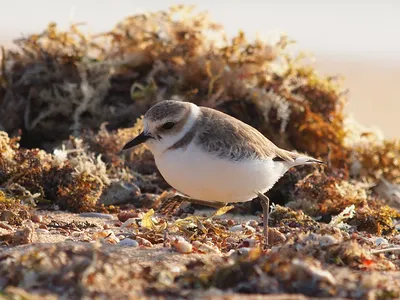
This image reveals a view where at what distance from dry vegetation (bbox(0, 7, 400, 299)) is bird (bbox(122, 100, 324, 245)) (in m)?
0.34

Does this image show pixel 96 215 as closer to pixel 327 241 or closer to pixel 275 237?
pixel 275 237

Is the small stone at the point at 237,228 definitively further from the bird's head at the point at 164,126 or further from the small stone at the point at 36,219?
the small stone at the point at 36,219

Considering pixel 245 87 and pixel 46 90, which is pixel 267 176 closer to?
pixel 245 87

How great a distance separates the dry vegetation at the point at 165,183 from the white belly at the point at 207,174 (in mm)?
325

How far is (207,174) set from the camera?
4.31 metres

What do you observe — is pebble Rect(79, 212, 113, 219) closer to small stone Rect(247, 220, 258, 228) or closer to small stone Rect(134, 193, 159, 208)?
small stone Rect(134, 193, 159, 208)

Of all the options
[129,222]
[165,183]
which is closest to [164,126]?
[129,222]

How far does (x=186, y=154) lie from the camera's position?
4.34 m

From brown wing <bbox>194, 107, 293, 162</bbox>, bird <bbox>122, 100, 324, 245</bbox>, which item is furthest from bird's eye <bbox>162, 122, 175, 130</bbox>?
brown wing <bbox>194, 107, 293, 162</bbox>

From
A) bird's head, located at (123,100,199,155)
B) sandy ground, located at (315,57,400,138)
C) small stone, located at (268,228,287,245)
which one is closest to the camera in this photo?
bird's head, located at (123,100,199,155)

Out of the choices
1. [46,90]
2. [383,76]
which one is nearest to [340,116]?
[46,90]

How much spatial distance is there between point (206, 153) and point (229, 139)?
288 mm

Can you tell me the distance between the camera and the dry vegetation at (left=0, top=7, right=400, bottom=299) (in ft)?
10.4

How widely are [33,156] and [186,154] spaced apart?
6.98ft
